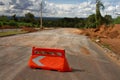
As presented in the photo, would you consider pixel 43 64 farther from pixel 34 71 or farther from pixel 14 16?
pixel 14 16

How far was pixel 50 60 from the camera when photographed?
13781 mm

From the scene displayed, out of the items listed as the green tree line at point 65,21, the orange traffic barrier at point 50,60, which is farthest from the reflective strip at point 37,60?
the green tree line at point 65,21

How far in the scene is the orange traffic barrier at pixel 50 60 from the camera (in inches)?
527

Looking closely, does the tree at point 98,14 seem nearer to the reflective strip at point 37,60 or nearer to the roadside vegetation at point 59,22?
the roadside vegetation at point 59,22

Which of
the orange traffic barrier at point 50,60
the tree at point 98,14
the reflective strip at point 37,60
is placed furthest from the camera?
the tree at point 98,14

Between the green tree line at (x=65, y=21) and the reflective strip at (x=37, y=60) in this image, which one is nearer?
the reflective strip at (x=37, y=60)

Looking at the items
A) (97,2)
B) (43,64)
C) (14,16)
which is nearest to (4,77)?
(43,64)

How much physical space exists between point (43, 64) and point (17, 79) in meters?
2.90

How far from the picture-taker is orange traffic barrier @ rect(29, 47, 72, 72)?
13.4m

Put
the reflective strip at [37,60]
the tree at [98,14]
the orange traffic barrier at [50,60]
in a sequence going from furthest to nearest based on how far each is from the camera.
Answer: the tree at [98,14], the reflective strip at [37,60], the orange traffic barrier at [50,60]

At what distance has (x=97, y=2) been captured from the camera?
82688 millimetres

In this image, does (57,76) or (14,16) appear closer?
(57,76)

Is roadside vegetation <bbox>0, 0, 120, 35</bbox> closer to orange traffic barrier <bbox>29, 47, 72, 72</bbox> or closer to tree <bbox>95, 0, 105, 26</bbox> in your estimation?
tree <bbox>95, 0, 105, 26</bbox>

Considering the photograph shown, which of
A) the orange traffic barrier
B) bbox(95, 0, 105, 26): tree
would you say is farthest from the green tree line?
the orange traffic barrier
